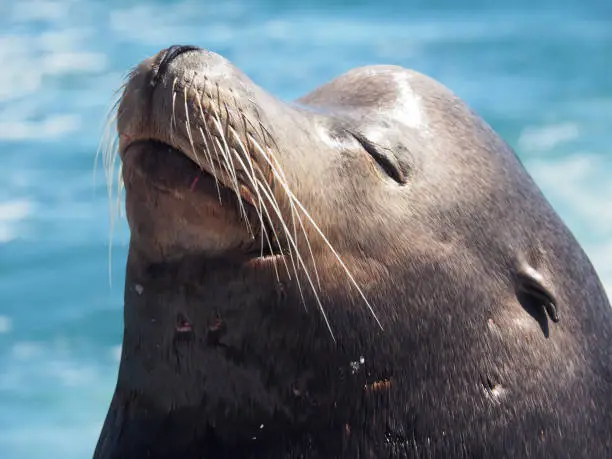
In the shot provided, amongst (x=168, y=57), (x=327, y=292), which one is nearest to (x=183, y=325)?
(x=327, y=292)

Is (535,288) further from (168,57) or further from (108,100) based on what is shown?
(108,100)

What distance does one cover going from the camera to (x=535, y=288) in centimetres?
419

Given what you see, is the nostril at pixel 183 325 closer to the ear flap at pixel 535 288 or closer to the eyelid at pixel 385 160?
the eyelid at pixel 385 160

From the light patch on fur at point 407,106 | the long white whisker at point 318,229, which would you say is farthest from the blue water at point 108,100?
the long white whisker at point 318,229

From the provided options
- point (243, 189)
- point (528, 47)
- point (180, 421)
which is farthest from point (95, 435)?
point (528, 47)

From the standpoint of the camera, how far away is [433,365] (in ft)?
12.9

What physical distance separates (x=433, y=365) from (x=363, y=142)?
2.47 ft

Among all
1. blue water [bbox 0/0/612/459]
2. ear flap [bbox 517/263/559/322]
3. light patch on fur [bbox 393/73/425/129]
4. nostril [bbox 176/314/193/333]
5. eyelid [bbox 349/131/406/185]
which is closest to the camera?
nostril [bbox 176/314/193/333]

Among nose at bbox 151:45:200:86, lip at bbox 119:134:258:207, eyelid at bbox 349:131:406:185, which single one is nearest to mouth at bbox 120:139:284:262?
lip at bbox 119:134:258:207

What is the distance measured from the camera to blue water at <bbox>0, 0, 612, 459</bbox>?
338 inches

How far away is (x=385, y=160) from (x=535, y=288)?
67 cm

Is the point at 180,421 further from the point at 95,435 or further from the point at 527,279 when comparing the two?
the point at 95,435

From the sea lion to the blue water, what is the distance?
13.4ft

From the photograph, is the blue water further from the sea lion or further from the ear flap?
→ the ear flap
